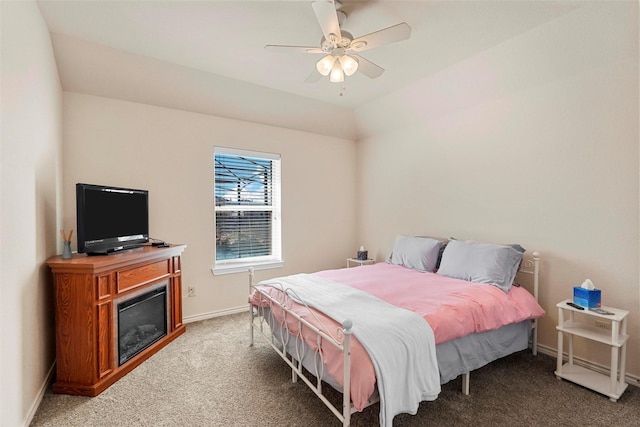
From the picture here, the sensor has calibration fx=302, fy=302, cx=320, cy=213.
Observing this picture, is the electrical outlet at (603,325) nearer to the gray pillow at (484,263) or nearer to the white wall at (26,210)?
the gray pillow at (484,263)

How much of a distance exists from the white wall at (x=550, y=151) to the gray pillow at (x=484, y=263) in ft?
1.18

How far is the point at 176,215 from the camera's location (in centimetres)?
342

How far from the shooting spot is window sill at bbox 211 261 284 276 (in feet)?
12.1

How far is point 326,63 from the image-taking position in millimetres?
2207

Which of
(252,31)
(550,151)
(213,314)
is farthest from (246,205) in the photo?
(550,151)

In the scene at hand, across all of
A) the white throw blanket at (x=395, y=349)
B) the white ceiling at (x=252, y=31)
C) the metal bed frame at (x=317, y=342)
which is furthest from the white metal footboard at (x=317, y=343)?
the white ceiling at (x=252, y=31)

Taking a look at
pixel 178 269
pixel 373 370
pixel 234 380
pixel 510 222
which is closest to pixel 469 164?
pixel 510 222

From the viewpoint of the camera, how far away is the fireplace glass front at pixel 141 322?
8.07 feet

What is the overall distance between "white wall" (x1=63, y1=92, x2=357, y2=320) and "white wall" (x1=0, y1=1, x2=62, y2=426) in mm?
466

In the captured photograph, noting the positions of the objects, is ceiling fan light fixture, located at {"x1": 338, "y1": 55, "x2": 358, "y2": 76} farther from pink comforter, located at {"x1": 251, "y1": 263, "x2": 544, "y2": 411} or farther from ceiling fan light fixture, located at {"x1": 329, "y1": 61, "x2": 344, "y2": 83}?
pink comforter, located at {"x1": 251, "y1": 263, "x2": 544, "y2": 411}

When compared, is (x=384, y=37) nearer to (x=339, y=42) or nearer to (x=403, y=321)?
(x=339, y=42)

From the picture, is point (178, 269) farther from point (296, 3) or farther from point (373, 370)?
point (296, 3)

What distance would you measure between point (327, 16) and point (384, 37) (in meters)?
0.40

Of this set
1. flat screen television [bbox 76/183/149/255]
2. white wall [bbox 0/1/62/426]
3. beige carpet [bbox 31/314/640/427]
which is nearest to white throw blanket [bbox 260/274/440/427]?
beige carpet [bbox 31/314/640/427]
